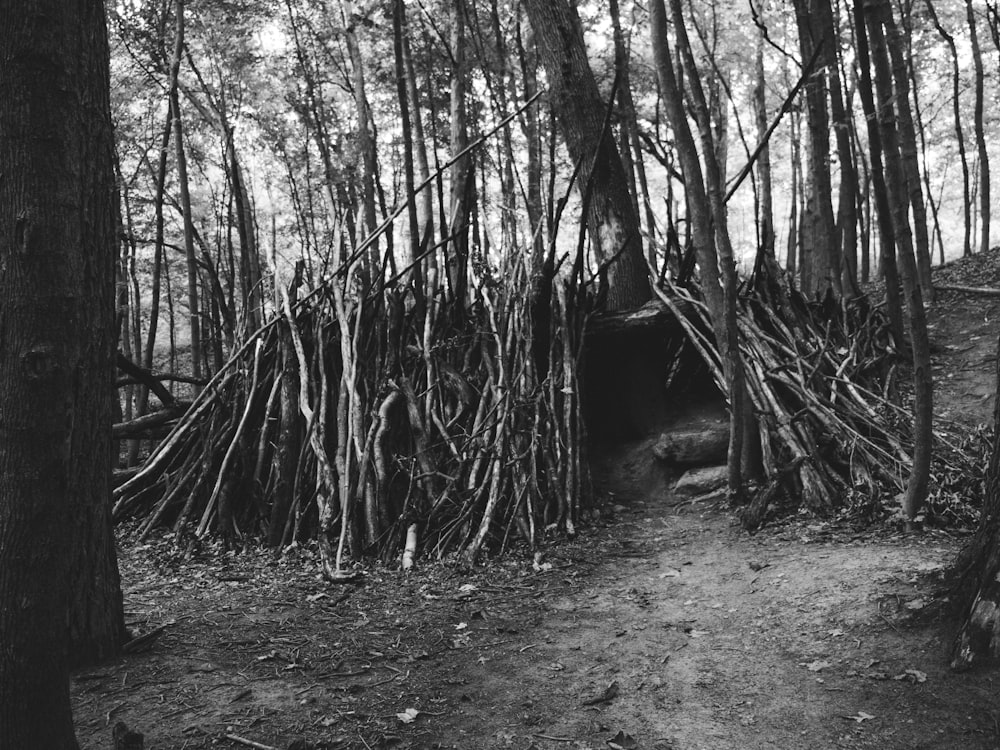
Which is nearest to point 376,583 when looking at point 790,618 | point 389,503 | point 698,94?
point 389,503

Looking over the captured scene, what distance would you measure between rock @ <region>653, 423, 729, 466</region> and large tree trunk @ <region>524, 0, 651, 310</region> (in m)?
1.46

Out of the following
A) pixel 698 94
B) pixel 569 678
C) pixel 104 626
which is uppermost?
pixel 698 94

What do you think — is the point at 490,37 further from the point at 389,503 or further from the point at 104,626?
the point at 104,626

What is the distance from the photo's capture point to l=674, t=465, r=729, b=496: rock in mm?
5172

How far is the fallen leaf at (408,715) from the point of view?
8.07 feet

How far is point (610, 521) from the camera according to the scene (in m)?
4.95

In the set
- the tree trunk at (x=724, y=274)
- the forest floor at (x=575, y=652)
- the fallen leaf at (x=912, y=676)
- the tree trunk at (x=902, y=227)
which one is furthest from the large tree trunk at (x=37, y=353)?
the tree trunk at (x=724, y=274)

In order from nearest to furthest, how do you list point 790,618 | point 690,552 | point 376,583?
point 790,618 < point 376,583 < point 690,552

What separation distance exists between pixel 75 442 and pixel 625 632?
2428 millimetres

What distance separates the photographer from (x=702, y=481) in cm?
523

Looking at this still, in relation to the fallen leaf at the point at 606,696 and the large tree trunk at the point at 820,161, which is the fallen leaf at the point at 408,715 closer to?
the fallen leaf at the point at 606,696

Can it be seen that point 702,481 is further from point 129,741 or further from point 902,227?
point 129,741

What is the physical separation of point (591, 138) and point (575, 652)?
4877mm

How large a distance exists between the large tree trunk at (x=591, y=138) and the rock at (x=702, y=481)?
5.86ft
